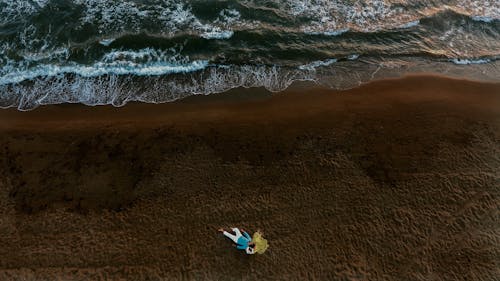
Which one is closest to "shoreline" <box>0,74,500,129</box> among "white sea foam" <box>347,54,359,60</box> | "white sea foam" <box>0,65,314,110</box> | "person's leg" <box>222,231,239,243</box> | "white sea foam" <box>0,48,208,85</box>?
"white sea foam" <box>0,65,314,110</box>

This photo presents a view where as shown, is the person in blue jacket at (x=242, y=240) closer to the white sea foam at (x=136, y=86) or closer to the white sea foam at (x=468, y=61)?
the white sea foam at (x=136, y=86)

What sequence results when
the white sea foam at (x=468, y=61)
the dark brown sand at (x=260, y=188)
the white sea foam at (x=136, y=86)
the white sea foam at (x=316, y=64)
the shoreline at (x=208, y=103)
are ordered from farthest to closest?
the white sea foam at (x=468, y=61) → the white sea foam at (x=316, y=64) → the white sea foam at (x=136, y=86) → the shoreline at (x=208, y=103) → the dark brown sand at (x=260, y=188)

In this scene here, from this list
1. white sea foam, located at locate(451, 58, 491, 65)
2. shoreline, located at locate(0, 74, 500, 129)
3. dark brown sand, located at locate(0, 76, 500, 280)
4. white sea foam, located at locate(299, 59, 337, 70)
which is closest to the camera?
dark brown sand, located at locate(0, 76, 500, 280)

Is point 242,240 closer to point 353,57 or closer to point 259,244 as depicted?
point 259,244

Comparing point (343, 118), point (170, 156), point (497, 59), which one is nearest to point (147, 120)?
point (170, 156)

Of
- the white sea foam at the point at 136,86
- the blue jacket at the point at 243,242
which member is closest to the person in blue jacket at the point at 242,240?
the blue jacket at the point at 243,242

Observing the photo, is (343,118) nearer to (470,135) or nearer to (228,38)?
(470,135)

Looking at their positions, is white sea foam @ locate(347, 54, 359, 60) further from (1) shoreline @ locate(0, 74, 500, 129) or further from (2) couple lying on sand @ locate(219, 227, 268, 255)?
(2) couple lying on sand @ locate(219, 227, 268, 255)
